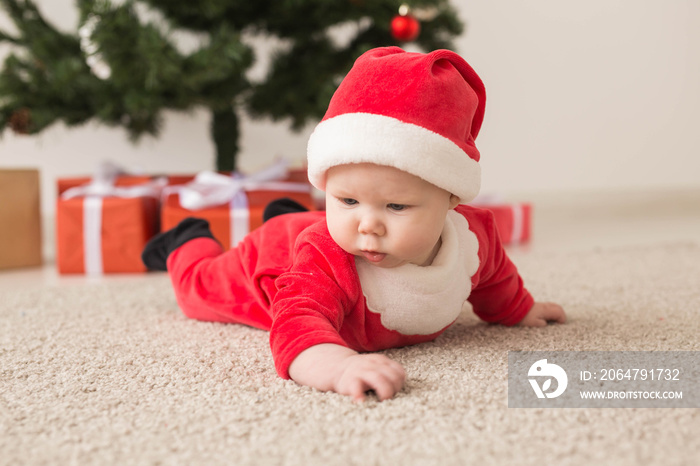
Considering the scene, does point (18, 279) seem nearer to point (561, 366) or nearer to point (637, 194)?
point (561, 366)

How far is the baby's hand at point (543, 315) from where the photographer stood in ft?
2.87

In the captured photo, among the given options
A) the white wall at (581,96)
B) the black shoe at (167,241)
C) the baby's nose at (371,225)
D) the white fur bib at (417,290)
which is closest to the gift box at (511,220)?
the white wall at (581,96)

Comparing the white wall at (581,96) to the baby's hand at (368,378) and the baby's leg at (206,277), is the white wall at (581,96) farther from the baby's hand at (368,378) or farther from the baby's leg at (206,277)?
the baby's hand at (368,378)

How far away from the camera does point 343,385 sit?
22.9 inches

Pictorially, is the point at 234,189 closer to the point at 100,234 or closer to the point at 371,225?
the point at 100,234

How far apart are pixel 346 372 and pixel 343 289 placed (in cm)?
13

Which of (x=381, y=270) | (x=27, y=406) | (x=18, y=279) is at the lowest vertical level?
(x=18, y=279)

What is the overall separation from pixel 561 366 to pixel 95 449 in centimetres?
45

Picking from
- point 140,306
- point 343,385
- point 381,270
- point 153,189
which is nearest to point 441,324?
point 381,270

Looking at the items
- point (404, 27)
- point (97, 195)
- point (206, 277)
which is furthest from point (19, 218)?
point (404, 27)

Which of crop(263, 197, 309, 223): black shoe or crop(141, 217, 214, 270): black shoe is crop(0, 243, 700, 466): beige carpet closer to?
crop(141, 217, 214, 270): black shoe

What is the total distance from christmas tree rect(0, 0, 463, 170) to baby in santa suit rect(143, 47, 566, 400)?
0.71m

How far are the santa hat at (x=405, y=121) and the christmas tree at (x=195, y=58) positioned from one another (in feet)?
2.44

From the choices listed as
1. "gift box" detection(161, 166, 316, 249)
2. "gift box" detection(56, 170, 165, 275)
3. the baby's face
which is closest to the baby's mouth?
the baby's face
